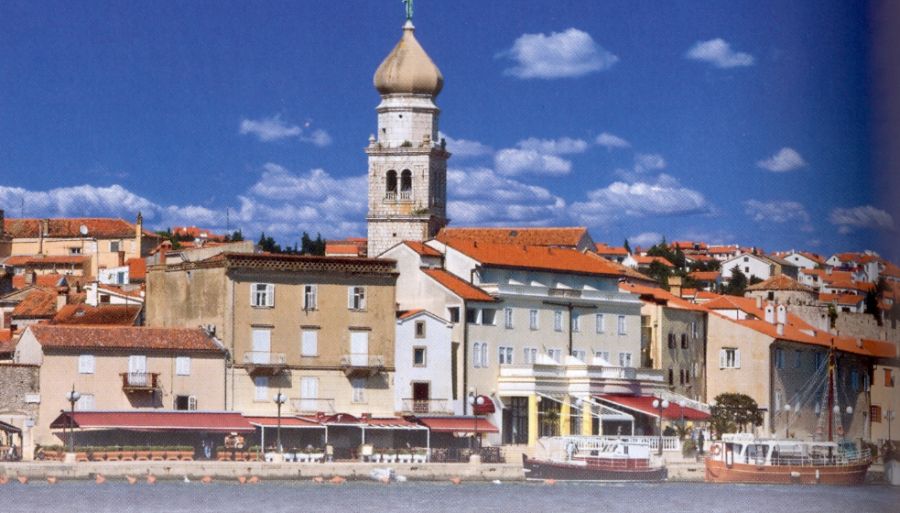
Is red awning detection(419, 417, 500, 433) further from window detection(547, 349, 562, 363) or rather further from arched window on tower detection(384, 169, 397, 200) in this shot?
arched window on tower detection(384, 169, 397, 200)

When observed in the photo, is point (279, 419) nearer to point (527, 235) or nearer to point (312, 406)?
point (312, 406)

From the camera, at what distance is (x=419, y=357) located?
51688mm

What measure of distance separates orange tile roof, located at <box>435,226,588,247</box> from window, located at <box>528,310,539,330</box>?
18.4m

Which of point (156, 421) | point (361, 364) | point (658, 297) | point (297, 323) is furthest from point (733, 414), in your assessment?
point (156, 421)

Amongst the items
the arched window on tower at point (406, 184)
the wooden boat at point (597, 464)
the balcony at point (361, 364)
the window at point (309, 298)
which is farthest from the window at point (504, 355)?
the arched window on tower at point (406, 184)

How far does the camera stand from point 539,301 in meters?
56.3

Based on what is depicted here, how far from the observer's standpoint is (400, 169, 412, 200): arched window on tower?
7721cm

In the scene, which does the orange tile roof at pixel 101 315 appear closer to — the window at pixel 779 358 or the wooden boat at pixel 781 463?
the wooden boat at pixel 781 463

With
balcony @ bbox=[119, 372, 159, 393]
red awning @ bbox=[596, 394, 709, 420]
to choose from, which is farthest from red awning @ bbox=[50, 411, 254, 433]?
red awning @ bbox=[596, 394, 709, 420]

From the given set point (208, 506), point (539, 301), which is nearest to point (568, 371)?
point (539, 301)

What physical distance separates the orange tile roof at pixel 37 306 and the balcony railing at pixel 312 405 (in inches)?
482

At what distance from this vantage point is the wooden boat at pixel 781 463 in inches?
1946

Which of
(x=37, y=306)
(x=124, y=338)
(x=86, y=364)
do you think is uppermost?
(x=37, y=306)

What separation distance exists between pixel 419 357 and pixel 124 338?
8.20m
